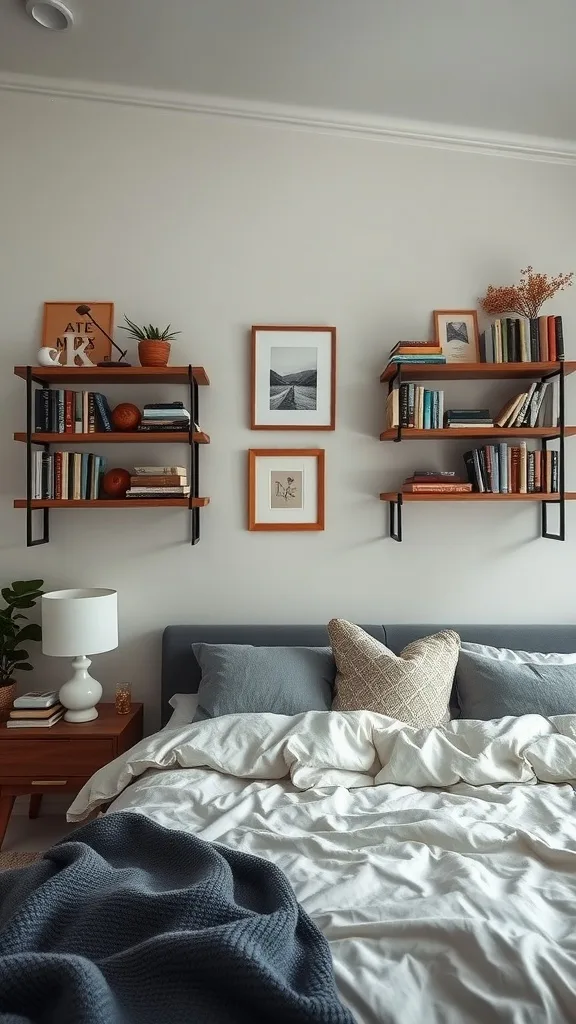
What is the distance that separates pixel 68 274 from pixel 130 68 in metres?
0.83

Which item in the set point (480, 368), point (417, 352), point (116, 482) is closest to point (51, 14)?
point (116, 482)

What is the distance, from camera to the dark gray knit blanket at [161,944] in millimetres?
981

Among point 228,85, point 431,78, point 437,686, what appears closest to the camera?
point 437,686

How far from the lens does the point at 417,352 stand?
8.71 ft

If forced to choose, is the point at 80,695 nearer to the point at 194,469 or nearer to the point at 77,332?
the point at 194,469

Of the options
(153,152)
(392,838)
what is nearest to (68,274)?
(153,152)

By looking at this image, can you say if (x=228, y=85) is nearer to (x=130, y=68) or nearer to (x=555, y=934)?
(x=130, y=68)

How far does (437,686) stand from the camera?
7.81 feet

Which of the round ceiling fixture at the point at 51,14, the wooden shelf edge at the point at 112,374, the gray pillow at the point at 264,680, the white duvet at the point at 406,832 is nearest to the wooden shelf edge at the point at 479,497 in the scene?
the gray pillow at the point at 264,680

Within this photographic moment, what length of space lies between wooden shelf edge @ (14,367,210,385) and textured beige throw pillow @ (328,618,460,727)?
1130 millimetres

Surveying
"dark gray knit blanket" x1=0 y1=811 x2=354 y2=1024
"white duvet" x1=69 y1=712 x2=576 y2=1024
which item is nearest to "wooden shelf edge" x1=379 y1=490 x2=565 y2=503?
"white duvet" x1=69 y1=712 x2=576 y2=1024

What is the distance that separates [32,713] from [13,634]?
346mm

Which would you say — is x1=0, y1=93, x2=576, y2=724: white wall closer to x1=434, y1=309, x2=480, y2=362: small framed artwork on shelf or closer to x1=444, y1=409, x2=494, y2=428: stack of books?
x1=434, y1=309, x2=480, y2=362: small framed artwork on shelf

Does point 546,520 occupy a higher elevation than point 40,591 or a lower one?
higher
